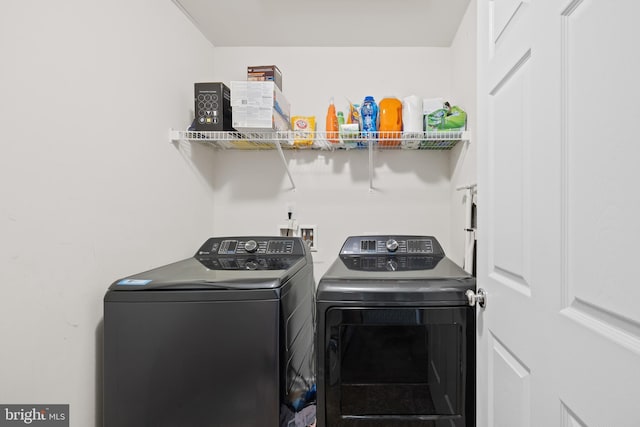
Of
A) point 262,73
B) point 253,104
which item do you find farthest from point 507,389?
point 262,73

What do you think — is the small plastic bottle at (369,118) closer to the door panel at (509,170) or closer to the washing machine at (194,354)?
the door panel at (509,170)

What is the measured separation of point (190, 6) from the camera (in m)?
1.97

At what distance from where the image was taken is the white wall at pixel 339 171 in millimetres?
2338

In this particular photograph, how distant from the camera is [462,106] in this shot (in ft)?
6.63

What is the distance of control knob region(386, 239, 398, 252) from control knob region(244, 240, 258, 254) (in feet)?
2.58

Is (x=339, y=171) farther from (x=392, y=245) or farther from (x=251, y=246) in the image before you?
(x=251, y=246)

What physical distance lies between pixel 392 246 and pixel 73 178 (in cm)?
158

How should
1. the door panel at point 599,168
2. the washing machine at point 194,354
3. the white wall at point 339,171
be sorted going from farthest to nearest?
the white wall at point 339,171 → the washing machine at point 194,354 → the door panel at point 599,168

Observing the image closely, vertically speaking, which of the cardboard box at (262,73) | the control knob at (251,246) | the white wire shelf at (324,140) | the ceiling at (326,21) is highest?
the ceiling at (326,21)

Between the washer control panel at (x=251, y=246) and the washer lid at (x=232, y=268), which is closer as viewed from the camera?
the washer lid at (x=232, y=268)

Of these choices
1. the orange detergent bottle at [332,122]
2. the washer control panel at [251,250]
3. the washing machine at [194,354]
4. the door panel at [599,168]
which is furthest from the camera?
the orange detergent bottle at [332,122]

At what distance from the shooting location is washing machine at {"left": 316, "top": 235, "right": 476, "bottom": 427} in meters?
1.31
